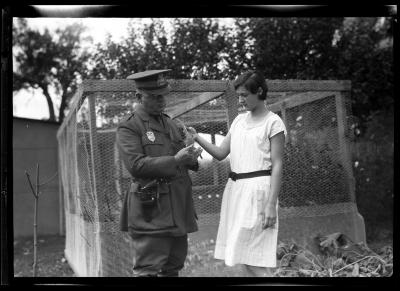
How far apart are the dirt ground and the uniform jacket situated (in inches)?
28.6

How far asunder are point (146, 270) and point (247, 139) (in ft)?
2.97

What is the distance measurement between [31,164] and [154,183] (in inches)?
99.9

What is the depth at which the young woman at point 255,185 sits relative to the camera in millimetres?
3383

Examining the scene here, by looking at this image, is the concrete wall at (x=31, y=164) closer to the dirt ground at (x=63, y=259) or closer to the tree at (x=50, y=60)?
the dirt ground at (x=63, y=259)

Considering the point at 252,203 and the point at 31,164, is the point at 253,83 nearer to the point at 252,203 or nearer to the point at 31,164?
the point at 252,203

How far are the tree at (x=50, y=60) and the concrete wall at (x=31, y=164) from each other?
33 cm

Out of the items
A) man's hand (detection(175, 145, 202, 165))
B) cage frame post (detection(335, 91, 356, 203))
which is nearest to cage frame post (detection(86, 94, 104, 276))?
man's hand (detection(175, 145, 202, 165))

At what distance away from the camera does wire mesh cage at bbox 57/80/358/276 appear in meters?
4.08

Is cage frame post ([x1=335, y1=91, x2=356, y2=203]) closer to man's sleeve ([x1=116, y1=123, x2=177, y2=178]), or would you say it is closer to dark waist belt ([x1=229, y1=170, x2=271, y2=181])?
dark waist belt ([x1=229, y1=170, x2=271, y2=181])

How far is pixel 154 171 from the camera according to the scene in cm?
333

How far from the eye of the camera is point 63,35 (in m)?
9.16
